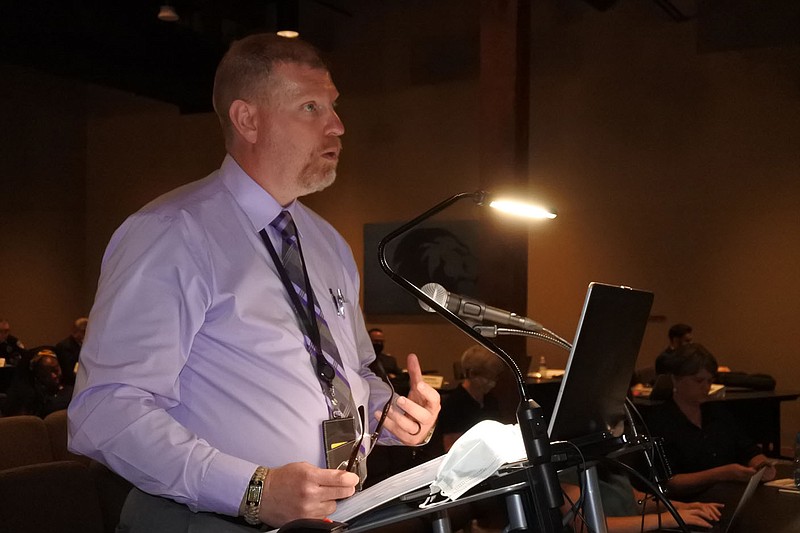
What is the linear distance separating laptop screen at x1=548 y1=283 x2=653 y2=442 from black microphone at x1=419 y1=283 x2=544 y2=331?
0.14 meters

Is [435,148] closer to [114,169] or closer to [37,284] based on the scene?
[114,169]

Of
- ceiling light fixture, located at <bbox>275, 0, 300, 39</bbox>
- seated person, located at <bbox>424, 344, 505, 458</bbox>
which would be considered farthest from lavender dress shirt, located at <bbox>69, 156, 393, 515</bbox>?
ceiling light fixture, located at <bbox>275, 0, 300, 39</bbox>

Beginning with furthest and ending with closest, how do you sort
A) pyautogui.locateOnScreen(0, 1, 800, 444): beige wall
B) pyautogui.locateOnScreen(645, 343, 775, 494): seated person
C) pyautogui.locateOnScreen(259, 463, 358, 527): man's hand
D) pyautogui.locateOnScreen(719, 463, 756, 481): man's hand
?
pyautogui.locateOnScreen(0, 1, 800, 444): beige wall < pyautogui.locateOnScreen(645, 343, 775, 494): seated person < pyautogui.locateOnScreen(719, 463, 756, 481): man's hand < pyautogui.locateOnScreen(259, 463, 358, 527): man's hand

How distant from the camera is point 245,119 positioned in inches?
79.4

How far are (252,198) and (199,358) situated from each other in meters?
0.40

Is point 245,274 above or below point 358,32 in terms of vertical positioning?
below

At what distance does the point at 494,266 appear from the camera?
22.3ft

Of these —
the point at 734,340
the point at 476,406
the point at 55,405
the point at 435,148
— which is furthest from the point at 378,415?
the point at 435,148

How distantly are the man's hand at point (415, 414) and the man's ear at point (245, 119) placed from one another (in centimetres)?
62

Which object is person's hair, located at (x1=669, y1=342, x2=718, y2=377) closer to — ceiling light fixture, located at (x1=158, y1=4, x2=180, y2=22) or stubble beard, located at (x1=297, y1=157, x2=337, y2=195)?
stubble beard, located at (x1=297, y1=157, x2=337, y2=195)

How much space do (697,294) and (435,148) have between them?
145 inches

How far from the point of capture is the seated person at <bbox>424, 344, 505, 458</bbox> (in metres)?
5.23

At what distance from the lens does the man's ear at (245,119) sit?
2010 millimetres

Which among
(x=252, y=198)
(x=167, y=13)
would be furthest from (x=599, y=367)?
(x=167, y=13)
